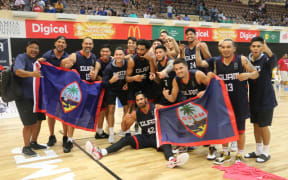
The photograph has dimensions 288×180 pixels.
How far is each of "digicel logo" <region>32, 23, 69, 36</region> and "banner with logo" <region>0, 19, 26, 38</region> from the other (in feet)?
1.33

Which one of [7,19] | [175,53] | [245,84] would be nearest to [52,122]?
[175,53]

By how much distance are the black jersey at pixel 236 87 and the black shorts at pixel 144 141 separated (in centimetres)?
137

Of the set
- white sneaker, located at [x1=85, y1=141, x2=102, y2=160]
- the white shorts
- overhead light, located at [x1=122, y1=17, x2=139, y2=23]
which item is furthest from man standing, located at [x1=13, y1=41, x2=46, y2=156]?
the white shorts

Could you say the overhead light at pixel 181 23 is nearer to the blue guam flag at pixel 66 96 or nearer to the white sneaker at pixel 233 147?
the blue guam flag at pixel 66 96

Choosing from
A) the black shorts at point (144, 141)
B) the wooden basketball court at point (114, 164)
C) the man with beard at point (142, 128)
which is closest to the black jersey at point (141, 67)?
the man with beard at point (142, 128)

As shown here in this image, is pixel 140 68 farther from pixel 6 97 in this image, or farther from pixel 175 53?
pixel 6 97

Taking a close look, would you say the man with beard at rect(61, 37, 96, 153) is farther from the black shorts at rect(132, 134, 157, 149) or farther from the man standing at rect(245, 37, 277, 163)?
the man standing at rect(245, 37, 277, 163)

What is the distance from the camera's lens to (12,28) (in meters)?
8.80

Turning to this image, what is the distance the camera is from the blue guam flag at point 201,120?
10.2ft

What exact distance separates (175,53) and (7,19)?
23.6 feet

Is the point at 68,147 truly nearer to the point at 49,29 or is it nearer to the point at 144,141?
the point at 144,141

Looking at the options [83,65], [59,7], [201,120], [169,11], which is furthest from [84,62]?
[169,11]

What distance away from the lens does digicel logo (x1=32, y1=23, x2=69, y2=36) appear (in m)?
9.21

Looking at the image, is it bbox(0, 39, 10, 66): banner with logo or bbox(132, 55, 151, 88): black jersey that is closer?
bbox(132, 55, 151, 88): black jersey
